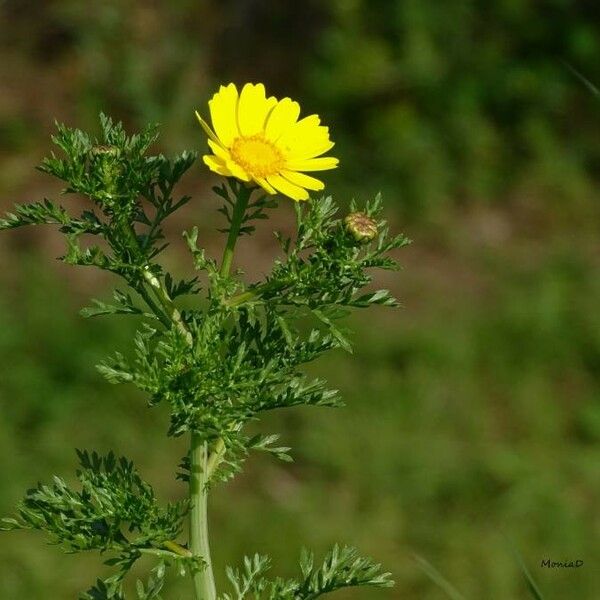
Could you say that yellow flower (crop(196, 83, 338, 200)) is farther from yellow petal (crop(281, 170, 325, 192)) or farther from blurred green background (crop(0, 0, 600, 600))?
blurred green background (crop(0, 0, 600, 600))

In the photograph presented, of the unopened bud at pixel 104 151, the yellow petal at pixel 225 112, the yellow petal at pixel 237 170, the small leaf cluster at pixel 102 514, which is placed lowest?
the small leaf cluster at pixel 102 514

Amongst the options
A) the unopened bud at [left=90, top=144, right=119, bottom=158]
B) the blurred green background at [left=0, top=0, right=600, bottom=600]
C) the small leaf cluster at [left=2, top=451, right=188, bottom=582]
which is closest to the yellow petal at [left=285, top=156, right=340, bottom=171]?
the unopened bud at [left=90, top=144, right=119, bottom=158]

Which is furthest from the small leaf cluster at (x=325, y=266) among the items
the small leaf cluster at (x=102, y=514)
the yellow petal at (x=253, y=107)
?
the small leaf cluster at (x=102, y=514)

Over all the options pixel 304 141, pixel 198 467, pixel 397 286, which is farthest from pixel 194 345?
pixel 397 286

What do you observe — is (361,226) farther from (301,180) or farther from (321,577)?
(321,577)

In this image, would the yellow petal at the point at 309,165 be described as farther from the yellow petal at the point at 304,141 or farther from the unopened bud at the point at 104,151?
the unopened bud at the point at 104,151

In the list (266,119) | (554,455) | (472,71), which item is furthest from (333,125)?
(266,119)

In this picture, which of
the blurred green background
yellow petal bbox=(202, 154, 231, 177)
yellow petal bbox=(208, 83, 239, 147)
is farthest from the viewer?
the blurred green background

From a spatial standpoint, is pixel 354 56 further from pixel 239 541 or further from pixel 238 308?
pixel 238 308
